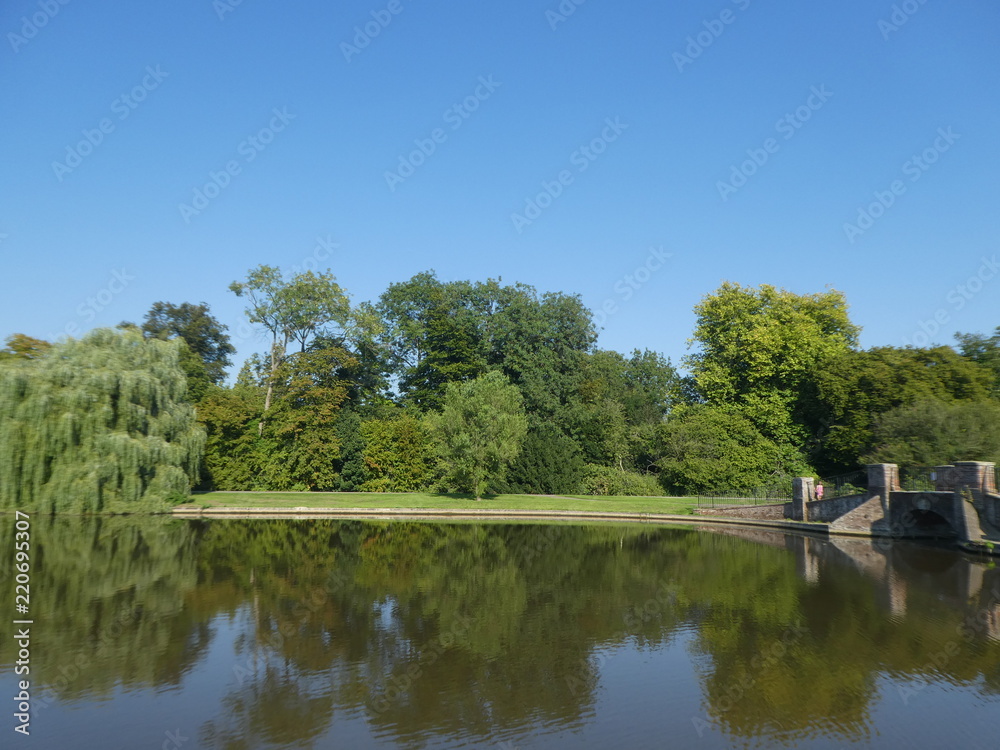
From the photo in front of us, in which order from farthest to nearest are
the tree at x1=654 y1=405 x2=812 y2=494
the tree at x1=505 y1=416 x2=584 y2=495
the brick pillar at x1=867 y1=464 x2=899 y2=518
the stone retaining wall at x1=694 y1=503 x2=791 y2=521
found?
the tree at x1=505 y1=416 x2=584 y2=495
the tree at x1=654 y1=405 x2=812 y2=494
the stone retaining wall at x1=694 y1=503 x2=791 y2=521
the brick pillar at x1=867 y1=464 x2=899 y2=518

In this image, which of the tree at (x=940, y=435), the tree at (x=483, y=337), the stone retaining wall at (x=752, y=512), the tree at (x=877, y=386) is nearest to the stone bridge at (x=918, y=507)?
the stone retaining wall at (x=752, y=512)

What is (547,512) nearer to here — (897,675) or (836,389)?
(836,389)

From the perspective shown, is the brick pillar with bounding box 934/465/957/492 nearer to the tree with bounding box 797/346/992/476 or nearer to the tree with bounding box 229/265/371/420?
the tree with bounding box 797/346/992/476

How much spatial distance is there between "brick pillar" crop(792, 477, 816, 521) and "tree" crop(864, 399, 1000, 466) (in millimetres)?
3743

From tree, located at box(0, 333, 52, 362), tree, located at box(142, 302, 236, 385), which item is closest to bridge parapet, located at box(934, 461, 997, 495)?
tree, located at box(0, 333, 52, 362)

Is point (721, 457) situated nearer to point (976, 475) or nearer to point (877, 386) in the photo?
point (877, 386)

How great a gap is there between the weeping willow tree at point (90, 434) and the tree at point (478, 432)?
46.1 ft

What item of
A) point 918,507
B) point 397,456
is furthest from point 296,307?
point 918,507

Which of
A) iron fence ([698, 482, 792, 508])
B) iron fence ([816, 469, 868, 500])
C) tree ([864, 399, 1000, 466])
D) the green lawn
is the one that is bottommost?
the green lawn

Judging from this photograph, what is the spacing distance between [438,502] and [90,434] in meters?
18.2

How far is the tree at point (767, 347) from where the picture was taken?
46.7 meters

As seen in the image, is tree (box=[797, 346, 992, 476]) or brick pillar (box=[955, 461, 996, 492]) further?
tree (box=[797, 346, 992, 476])

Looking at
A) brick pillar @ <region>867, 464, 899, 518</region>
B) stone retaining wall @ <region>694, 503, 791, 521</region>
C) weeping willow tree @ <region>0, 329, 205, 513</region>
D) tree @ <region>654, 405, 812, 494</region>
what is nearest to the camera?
brick pillar @ <region>867, 464, 899, 518</region>

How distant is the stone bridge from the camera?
24672 millimetres
